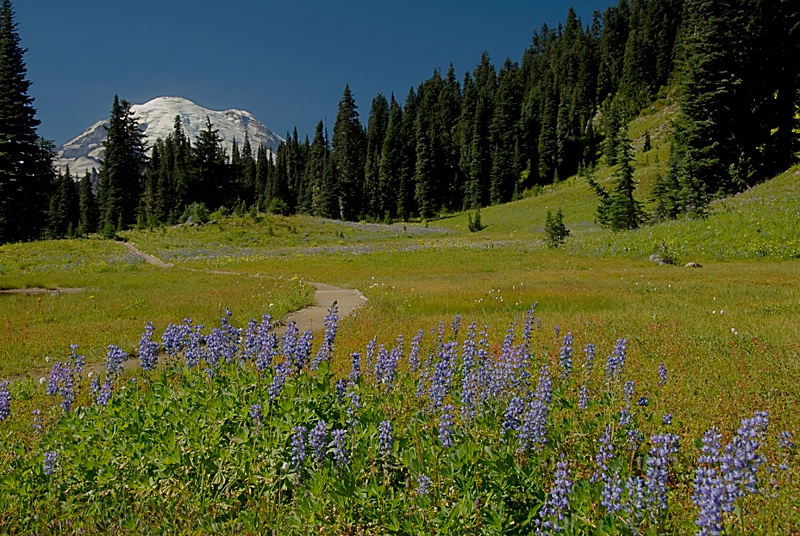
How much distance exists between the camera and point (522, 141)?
3634 inches

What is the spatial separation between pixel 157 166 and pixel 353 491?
110 m

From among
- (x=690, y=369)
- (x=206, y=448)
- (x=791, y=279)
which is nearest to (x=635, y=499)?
(x=206, y=448)

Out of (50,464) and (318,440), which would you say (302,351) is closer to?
(318,440)

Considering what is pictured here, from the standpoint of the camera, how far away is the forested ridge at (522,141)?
3647cm

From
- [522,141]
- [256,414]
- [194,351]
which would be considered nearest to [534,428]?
[256,414]

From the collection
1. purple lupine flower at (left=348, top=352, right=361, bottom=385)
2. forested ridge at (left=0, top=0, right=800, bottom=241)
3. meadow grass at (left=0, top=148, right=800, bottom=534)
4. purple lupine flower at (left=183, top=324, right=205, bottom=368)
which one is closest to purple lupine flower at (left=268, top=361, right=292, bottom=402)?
meadow grass at (left=0, top=148, right=800, bottom=534)

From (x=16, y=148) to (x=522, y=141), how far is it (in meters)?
79.5

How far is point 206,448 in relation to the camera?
3693mm

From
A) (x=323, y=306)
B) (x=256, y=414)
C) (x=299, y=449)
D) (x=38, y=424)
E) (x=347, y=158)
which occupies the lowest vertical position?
(x=323, y=306)

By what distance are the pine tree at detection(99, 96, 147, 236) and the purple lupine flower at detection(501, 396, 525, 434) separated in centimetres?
7768

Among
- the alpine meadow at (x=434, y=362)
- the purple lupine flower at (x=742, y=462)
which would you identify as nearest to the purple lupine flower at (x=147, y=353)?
the alpine meadow at (x=434, y=362)

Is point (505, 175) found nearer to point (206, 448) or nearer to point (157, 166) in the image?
point (157, 166)

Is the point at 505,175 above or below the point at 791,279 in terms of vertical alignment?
above

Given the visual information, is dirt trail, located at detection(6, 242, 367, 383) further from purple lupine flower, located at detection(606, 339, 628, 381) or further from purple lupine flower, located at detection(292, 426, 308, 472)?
purple lupine flower, located at detection(606, 339, 628, 381)
